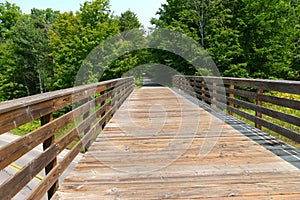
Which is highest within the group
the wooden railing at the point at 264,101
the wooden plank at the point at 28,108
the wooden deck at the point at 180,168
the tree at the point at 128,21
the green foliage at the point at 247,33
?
the tree at the point at 128,21

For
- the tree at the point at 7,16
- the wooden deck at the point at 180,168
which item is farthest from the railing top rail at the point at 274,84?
the tree at the point at 7,16

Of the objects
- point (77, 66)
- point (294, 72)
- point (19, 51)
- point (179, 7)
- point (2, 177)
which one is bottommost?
point (2, 177)

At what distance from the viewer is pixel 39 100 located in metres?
1.83

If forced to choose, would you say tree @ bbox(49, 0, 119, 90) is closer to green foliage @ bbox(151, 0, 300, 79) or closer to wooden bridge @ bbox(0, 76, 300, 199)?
green foliage @ bbox(151, 0, 300, 79)

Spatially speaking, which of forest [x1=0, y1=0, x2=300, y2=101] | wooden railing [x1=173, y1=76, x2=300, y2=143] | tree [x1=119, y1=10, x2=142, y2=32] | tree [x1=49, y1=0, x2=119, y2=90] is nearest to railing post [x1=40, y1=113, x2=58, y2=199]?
wooden railing [x1=173, y1=76, x2=300, y2=143]

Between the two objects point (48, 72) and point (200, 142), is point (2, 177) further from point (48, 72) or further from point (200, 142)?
point (48, 72)

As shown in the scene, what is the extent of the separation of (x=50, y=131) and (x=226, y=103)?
4.71m

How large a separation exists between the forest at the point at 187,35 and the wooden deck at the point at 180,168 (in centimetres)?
1560

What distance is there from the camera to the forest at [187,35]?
18.2 meters

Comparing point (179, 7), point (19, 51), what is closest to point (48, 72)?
point (19, 51)

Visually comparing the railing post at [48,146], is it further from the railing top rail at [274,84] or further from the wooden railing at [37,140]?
the railing top rail at [274,84]

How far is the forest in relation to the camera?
18.2 metres

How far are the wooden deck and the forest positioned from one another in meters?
15.6

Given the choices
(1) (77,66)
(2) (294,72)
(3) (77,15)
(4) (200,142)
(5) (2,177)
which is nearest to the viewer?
(4) (200,142)
